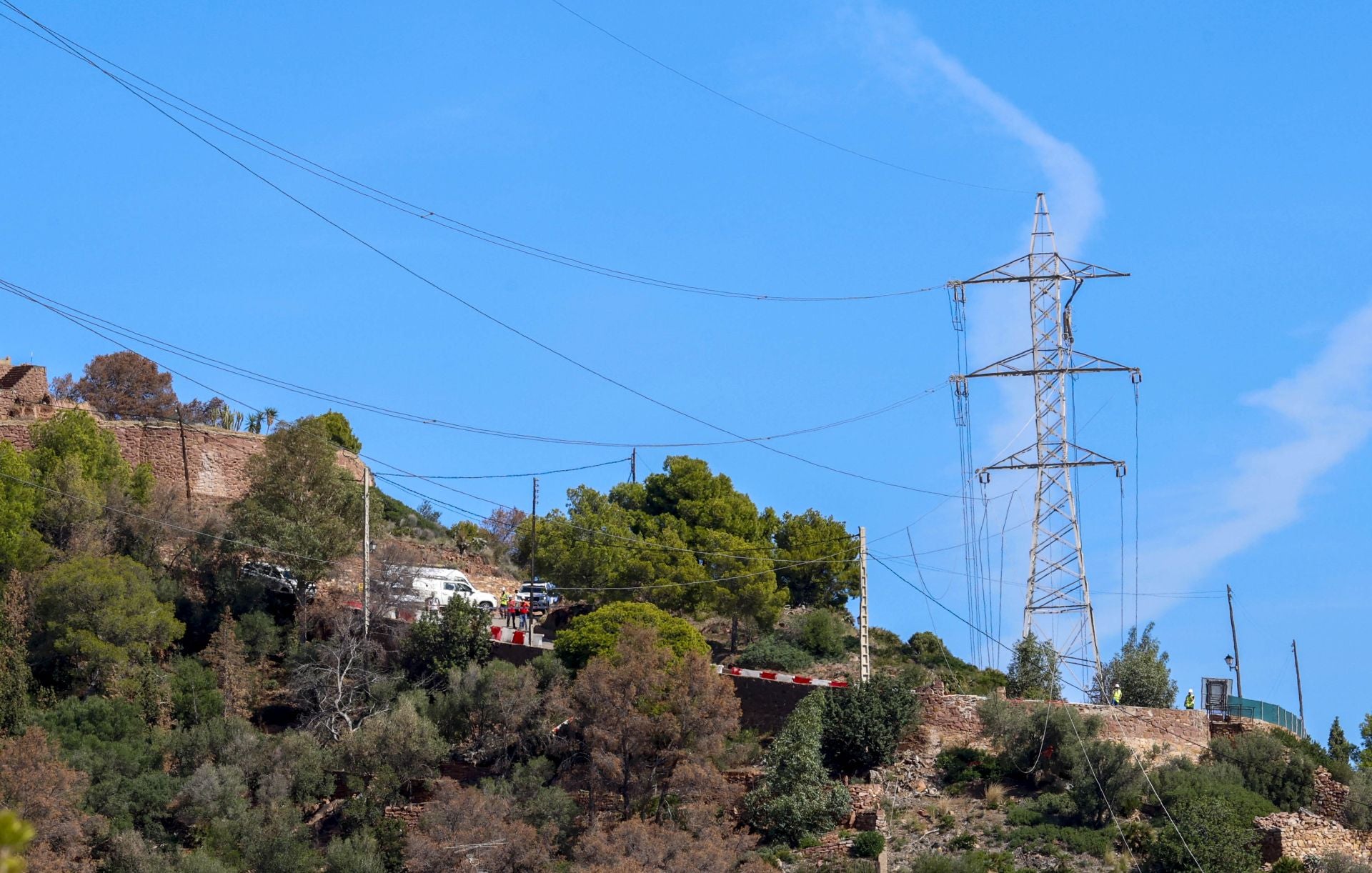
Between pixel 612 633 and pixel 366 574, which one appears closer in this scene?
pixel 612 633

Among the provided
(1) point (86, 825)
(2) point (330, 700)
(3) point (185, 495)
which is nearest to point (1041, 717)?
(2) point (330, 700)

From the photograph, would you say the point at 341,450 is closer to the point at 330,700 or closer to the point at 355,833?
the point at 330,700

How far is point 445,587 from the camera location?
50.1 meters

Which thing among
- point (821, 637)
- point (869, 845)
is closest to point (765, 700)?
point (869, 845)

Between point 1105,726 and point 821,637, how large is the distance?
1145 centimetres

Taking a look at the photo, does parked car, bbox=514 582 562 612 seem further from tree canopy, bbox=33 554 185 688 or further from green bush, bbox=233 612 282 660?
tree canopy, bbox=33 554 185 688

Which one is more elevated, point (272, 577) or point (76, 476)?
point (76, 476)

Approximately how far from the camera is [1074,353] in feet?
144

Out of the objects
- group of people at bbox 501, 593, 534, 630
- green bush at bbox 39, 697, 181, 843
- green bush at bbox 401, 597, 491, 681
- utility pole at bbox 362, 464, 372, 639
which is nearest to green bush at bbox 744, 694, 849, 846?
green bush at bbox 401, 597, 491, 681

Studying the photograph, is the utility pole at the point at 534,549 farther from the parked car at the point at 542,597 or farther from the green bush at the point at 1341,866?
the green bush at the point at 1341,866

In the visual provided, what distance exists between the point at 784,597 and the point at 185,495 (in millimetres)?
19132

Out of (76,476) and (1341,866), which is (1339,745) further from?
(76,476)

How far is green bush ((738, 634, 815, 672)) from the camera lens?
45.6 m

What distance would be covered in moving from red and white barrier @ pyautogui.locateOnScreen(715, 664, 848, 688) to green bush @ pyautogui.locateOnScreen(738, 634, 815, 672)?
4128mm
